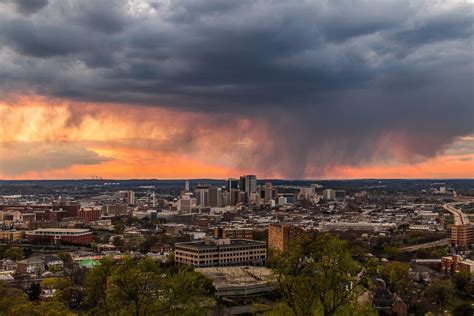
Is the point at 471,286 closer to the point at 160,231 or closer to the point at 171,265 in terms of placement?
the point at 171,265

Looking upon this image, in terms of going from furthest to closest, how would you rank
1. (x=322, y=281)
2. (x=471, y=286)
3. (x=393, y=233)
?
(x=393, y=233)
(x=471, y=286)
(x=322, y=281)

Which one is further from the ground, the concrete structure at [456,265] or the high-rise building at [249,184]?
the high-rise building at [249,184]

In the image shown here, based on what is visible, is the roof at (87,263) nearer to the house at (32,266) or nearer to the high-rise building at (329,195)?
the house at (32,266)

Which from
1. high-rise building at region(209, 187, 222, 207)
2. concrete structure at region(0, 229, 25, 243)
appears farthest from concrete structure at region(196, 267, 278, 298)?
high-rise building at region(209, 187, 222, 207)

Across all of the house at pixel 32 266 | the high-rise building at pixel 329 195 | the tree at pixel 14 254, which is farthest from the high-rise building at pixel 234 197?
the house at pixel 32 266

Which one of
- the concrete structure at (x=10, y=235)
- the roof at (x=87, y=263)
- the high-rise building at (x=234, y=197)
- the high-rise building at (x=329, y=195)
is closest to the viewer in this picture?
the roof at (x=87, y=263)

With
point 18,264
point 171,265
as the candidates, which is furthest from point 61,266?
point 171,265

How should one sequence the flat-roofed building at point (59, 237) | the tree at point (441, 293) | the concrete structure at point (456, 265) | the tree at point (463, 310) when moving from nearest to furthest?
the tree at point (463, 310)
the tree at point (441, 293)
the concrete structure at point (456, 265)
the flat-roofed building at point (59, 237)
